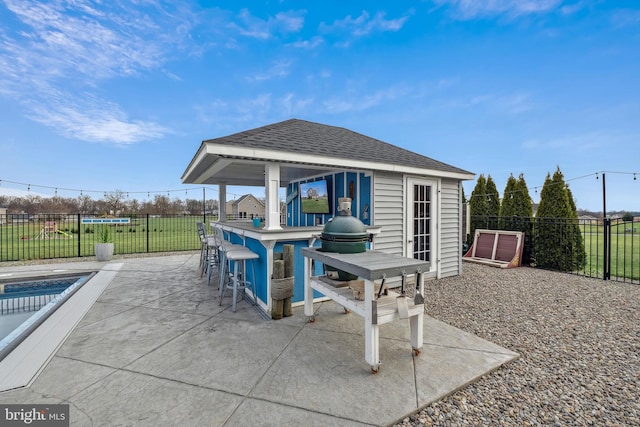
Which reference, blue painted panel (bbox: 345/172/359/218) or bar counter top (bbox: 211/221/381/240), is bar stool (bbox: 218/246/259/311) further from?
blue painted panel (bbox: 345/172/359/218)

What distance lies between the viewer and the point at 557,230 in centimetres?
696

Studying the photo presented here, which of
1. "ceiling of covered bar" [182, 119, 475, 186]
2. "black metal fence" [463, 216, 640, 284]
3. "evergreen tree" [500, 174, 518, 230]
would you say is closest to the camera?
"ceiling of covered bar" [182, 119, 475, 186]

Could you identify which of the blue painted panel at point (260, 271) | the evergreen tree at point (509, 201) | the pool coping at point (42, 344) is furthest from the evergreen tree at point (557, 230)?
the pool coping at point (42, 344)

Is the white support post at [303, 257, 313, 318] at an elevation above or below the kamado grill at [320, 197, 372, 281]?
below

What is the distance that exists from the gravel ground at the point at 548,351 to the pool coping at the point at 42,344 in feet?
10.4

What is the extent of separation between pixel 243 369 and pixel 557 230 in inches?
332

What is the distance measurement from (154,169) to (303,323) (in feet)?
72.7

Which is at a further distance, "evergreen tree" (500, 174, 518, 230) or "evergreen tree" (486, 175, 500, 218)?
"evergreen tree" (486, 175, 500, 218)

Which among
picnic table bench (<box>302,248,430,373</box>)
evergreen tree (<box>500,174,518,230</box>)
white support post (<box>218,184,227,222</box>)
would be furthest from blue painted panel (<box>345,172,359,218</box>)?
evergreen tree (<box>500,174,518,230</box>)

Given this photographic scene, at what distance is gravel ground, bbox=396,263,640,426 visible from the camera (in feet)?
6.13

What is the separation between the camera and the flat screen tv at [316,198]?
18.4 feet

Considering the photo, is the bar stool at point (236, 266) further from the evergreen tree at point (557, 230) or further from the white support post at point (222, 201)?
the evergreen tree at point (557, 230)

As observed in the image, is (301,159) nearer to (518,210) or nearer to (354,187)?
(354,187)

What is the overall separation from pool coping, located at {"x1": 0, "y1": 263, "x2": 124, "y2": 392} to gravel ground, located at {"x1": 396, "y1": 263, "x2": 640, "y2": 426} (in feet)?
10.4
